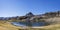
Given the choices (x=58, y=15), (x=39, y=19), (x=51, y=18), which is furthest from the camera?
(x=39, y=19)

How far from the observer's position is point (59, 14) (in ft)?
Answer: 115

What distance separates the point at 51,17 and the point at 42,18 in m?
6.59

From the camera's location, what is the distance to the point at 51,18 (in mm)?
40094

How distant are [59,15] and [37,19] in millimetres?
11923

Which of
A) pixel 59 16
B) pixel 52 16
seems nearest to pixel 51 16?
pixel 52 16

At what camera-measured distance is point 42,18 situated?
46969 millimetres

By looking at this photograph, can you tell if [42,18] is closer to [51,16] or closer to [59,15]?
[51,16]

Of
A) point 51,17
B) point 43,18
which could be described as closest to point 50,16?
point 51,17

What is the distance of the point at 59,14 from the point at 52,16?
540 centimetres

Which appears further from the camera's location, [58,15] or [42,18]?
[42,18]

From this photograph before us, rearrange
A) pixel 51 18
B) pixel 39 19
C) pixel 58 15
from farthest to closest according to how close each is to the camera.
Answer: pixel 39 19, pixel 51 18, pixel 58 15

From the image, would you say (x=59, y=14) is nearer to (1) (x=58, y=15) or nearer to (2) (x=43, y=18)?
(1) (x=58, y=15)

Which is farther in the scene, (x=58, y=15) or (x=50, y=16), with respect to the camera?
(x=50, y=16)

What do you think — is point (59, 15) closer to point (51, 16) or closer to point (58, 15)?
point (58, 15)
